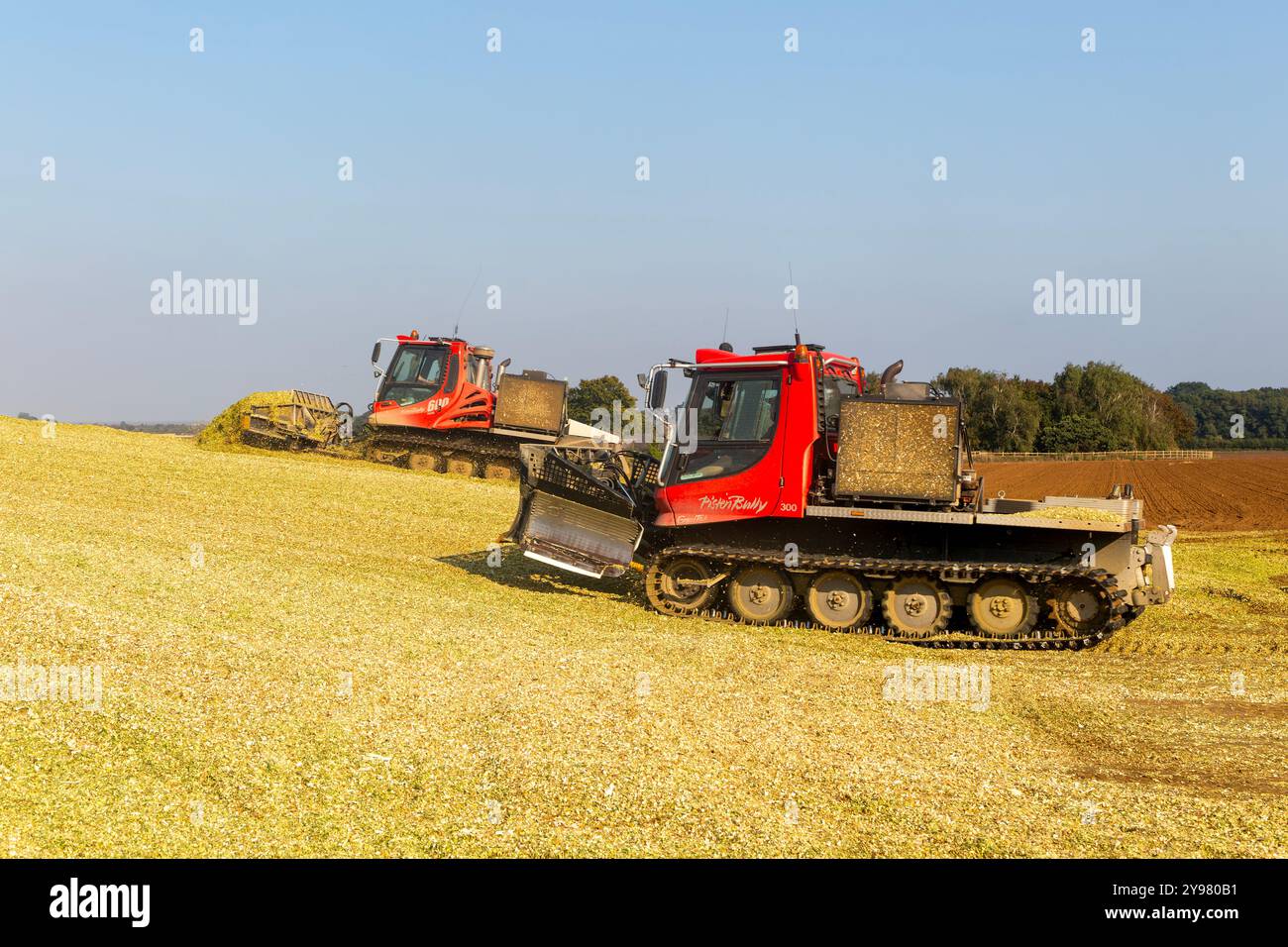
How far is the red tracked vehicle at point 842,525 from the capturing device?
12938 millimetres

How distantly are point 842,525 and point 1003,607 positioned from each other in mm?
2105

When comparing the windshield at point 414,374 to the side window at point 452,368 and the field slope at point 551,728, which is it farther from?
the field slope at point 551,728

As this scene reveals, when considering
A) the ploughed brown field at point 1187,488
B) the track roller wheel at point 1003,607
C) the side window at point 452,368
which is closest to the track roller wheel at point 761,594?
the track roller wheel at point 1003,607

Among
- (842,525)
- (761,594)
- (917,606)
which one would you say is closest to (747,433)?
(842,525)

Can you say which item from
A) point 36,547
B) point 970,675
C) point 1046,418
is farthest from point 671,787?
point 1046,418

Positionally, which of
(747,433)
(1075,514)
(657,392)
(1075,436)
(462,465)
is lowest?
(1075,514)

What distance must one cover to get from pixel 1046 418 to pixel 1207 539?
75105 mm

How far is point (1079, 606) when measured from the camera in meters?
13.0

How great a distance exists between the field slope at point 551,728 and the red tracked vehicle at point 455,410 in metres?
13.9

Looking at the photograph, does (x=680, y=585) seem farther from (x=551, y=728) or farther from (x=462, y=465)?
(x=462, y=465)

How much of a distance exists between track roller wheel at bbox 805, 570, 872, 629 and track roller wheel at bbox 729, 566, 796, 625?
31cm
